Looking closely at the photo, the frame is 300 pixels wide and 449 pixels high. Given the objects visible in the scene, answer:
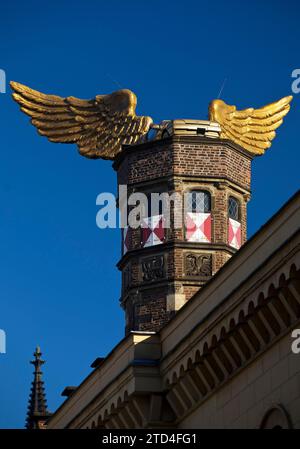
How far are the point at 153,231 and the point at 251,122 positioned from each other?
5604 mm

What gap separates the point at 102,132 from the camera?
200ft

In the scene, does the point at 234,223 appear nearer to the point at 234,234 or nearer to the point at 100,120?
the point at 234,234

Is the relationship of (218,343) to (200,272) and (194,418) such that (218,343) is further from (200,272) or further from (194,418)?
(200,272)

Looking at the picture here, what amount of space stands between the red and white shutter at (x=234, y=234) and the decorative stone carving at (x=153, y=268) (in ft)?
6.95

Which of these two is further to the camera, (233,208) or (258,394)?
(233,208)

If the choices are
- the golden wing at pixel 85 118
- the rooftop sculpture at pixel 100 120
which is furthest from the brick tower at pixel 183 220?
the golden wing at pixel 85 118

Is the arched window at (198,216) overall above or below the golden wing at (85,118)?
below

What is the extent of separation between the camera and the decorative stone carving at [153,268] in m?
57.7

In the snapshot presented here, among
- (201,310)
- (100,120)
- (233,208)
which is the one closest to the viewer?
(201,310)

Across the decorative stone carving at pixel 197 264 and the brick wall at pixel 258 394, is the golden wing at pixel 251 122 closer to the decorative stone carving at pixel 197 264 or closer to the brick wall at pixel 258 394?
the decorative stone carving at pixel 197 264

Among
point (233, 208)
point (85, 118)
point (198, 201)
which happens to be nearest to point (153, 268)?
point (198, 201)

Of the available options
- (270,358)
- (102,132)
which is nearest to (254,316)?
(270,358)

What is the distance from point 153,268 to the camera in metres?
57.9

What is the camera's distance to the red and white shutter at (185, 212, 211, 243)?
57.7 metres
